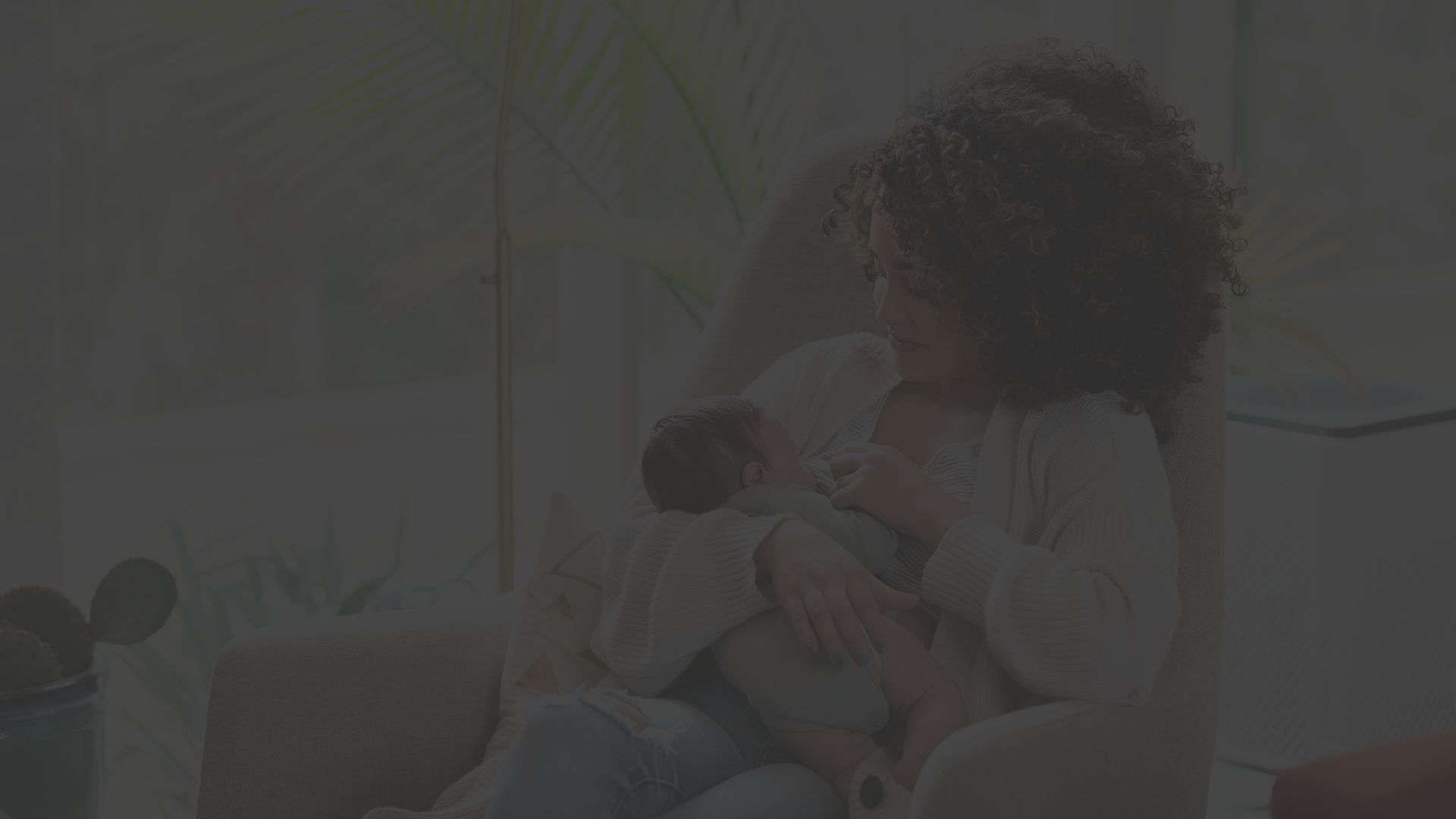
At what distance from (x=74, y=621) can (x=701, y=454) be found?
2.39ft

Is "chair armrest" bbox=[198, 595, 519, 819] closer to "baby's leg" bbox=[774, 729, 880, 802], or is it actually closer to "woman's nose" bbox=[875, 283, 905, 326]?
"baby's leg" bbox=[774, 729, 880, 802]

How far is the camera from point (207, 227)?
7.05 ft

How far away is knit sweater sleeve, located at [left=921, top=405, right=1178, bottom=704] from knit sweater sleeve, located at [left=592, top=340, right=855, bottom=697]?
0.55ft

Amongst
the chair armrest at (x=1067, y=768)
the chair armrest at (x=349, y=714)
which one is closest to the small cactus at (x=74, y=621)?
the chair armrest at (x=349, y=714)

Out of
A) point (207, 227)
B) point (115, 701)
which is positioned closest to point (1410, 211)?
point (207, 227)

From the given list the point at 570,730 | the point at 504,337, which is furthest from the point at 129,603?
the point at 570,730

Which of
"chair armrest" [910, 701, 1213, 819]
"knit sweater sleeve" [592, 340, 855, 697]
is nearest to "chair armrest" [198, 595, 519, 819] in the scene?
"knit sweater sleeve" [592, 340, 855, 697]

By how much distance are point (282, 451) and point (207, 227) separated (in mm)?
373

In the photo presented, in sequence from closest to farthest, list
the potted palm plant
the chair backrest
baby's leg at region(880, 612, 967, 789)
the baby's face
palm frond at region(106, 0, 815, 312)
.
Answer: baby's leg at region(880, 612, 967, 789)
the baby's face
the potted palm plant
the chair backrest
palm frond at region(106, 0, 815, 312)

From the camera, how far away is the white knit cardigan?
3.98ft

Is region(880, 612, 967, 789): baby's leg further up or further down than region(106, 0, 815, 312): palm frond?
further down

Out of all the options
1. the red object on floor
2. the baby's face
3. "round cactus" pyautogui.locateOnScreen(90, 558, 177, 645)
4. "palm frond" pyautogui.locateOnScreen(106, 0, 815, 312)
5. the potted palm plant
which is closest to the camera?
the red object on floor

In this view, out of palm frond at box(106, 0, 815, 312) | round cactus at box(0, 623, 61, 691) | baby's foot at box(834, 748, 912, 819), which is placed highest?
palm frond at box(106, 0, 815, 312)

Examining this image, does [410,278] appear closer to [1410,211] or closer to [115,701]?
[115,701]
